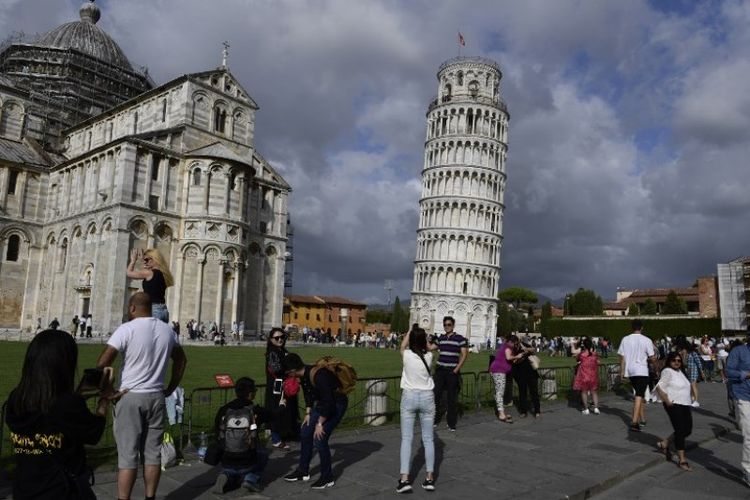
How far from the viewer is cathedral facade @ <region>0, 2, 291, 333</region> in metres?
36.0

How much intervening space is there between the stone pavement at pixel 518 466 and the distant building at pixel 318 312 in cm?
7816

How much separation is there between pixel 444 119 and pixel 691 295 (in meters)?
56.5

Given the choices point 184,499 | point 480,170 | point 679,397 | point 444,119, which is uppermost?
point 444,119

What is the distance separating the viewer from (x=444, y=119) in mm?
70250

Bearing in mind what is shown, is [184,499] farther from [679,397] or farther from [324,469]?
[679,397]

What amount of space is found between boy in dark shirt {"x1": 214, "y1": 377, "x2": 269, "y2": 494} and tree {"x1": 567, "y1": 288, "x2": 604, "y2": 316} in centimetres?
8602

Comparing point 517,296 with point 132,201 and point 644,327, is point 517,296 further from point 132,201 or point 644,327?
point 132,201

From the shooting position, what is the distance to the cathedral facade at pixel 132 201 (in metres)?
36.0

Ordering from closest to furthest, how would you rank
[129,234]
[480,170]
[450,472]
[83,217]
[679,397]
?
[450,472] < [679,397] < [129,234] < [83,217] < [480,170]

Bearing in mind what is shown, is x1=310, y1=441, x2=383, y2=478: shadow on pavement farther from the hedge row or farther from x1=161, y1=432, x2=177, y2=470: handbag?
the hedge row

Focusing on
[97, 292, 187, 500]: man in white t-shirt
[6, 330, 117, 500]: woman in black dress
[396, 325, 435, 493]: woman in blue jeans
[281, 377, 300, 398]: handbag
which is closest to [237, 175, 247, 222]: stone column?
[281, 377, 300, 398]: handbag

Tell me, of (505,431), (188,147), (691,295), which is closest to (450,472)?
(505,431)

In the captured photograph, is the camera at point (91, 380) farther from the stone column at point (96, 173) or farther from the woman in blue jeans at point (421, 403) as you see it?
the stone column at point (96, 173)

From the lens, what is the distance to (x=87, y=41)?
5256cm
